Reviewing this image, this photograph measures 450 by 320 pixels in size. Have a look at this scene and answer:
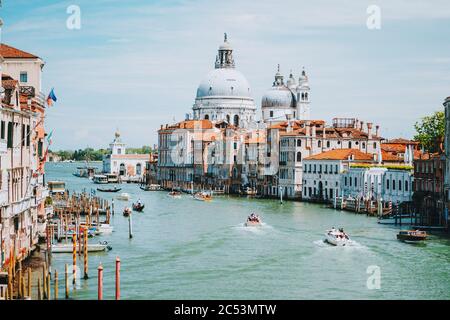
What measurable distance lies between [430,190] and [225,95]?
90.6 ft

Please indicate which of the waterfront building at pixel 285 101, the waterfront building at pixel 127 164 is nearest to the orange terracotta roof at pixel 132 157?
the waterfront building at pixel 127 164

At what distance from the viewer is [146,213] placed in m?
20.6

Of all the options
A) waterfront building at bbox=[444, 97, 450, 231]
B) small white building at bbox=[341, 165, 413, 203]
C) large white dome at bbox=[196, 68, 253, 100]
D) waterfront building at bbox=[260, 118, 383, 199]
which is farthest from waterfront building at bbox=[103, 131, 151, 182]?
waterfront building at bbox=[444, 97, 450, 231]

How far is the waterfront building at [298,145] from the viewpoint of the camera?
1121 inches

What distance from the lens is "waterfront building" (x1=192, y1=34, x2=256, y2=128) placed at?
4412cm

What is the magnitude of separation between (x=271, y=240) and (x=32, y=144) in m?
4.48

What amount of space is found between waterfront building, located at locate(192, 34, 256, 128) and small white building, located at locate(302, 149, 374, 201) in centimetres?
1633

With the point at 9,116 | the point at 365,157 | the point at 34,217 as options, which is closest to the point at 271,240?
the point at 34,217

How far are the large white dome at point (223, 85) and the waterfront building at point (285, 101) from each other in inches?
131

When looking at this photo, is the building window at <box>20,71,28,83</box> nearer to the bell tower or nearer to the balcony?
the balcony

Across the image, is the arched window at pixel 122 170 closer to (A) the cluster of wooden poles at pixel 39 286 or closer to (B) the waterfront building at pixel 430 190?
(B) the waterfront building at pixel 430 190
